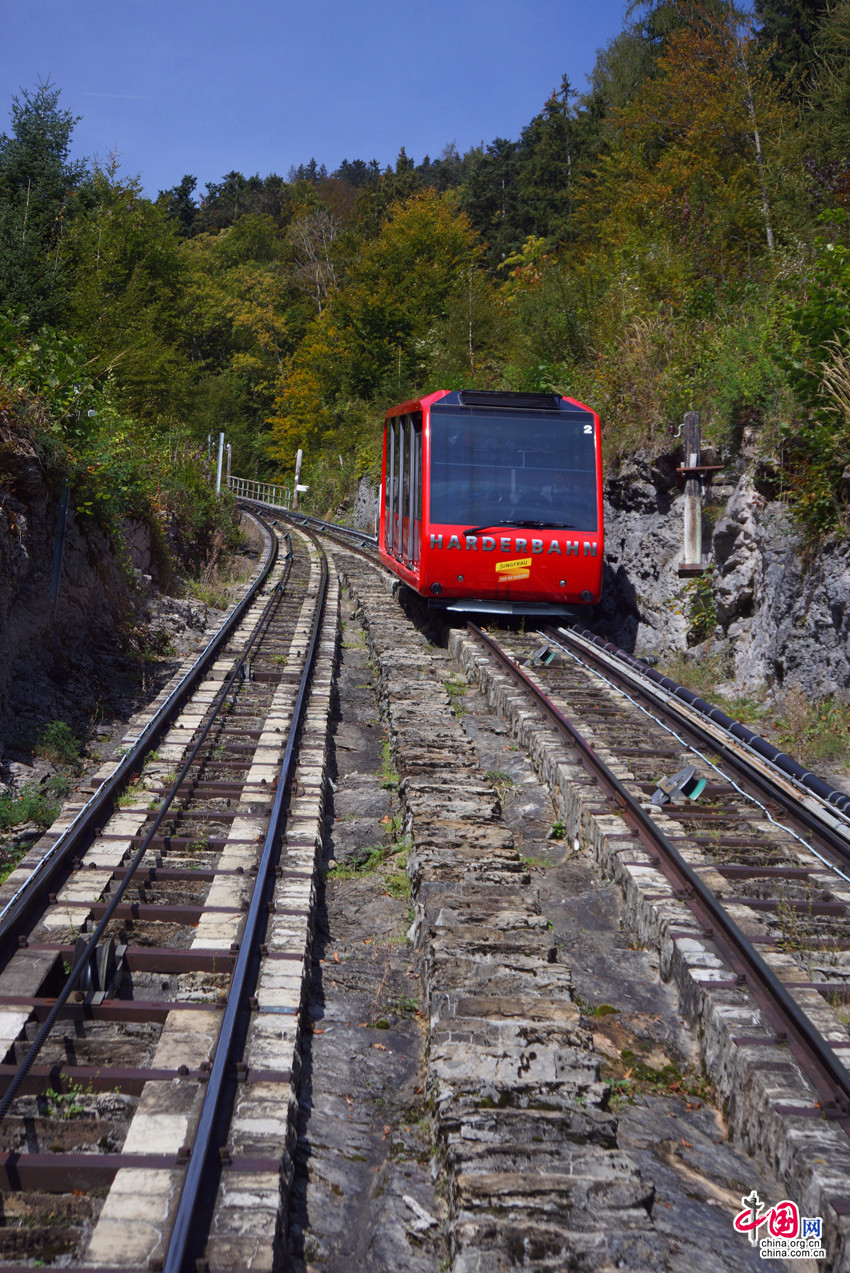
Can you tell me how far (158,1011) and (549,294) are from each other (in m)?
22.8

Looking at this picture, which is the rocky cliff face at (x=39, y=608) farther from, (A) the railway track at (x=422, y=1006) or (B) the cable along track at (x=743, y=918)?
(B) the cable along track at (x=743, y=918)

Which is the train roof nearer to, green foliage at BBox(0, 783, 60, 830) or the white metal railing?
green foliage at BBox(0, 783, 60, 830)

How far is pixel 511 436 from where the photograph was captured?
1234cm

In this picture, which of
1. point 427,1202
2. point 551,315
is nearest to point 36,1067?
point 427,1202

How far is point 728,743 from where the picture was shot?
337 inches

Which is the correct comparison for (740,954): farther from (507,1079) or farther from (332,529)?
(332,529)

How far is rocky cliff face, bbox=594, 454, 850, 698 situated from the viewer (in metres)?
9.41

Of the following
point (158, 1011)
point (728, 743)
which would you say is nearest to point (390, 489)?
point (728, 743)

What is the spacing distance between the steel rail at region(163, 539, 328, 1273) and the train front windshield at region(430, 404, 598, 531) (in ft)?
21.8

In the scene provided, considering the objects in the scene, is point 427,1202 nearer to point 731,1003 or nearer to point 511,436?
point 731,1003

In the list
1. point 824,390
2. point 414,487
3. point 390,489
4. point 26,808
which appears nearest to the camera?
point 26,808

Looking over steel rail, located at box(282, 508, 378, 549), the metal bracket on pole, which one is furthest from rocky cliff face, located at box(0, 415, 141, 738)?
steel rail, located at box(282, 508, 378, 549)

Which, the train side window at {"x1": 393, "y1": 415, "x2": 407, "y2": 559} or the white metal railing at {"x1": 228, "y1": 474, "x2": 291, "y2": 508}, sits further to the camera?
the white metal railing at {"x1": 228, "y1": 474, "x2": 291, "y2": 508}

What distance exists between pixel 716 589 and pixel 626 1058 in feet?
30.0
